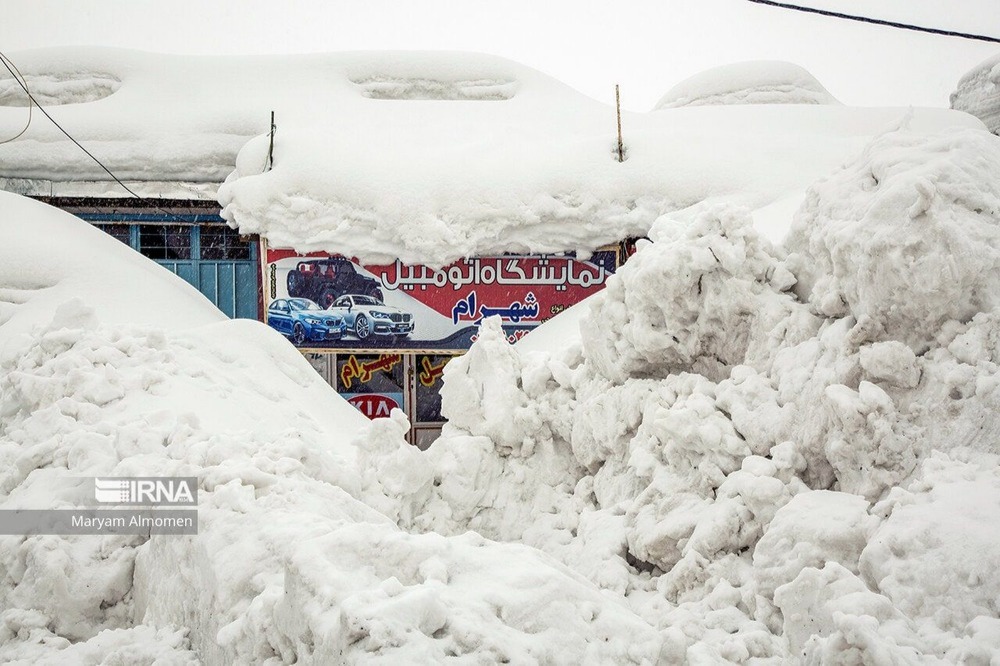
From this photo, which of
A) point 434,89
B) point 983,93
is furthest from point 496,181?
point 983,93

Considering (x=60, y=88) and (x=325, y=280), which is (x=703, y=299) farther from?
(x=60, y=88)

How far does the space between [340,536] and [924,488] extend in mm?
1578

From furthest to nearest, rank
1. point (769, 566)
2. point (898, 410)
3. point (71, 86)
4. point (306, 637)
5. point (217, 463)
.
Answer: point (71, 86), point (217, 463), point (898, 410), point (769, 566), point (306, 637)

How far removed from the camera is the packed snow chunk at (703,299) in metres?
3.15

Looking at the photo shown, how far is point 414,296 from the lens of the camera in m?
6.83

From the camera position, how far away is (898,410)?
95.0 inches

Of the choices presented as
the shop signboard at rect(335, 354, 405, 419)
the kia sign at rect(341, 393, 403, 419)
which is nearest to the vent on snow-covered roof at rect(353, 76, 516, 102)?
the shop signboard at rect(335, 354, 405, 419)

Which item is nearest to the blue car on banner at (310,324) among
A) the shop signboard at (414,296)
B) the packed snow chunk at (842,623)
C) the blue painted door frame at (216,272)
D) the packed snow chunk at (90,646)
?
the shop signboard at (414,296)

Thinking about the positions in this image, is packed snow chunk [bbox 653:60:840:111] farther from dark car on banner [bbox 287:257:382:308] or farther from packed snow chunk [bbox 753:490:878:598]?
packed snow chunk [bbox 753:490:878:598]

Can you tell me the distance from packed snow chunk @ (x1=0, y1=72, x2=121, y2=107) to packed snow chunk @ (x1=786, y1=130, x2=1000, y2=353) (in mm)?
8828

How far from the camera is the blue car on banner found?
6738 millimetres

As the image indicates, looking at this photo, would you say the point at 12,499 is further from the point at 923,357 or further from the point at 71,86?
the point at 71,86

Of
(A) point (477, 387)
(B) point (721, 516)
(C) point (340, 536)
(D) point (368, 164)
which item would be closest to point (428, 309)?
(D) point (368, 164)

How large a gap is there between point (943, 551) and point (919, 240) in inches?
41.1
